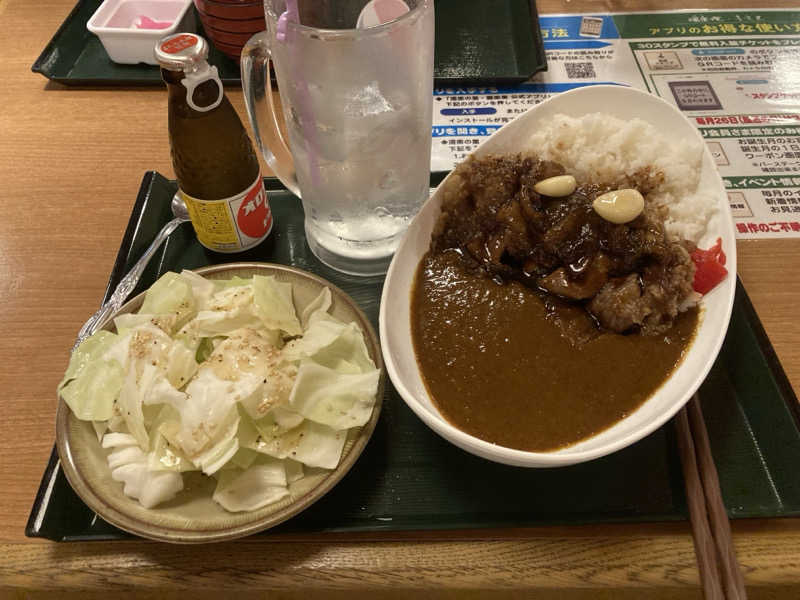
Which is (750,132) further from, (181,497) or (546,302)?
(181,497)

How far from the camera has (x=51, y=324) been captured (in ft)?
5.07

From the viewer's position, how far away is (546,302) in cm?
137

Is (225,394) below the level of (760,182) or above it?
above

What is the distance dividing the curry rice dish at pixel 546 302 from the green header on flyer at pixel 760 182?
1.96 ft

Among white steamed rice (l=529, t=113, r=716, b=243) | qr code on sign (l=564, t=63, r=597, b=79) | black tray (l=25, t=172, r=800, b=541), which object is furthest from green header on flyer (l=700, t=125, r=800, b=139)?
black tray (l=25, t=172, r=800, b=541)

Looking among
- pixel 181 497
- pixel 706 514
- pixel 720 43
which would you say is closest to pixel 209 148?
pixel 181 497

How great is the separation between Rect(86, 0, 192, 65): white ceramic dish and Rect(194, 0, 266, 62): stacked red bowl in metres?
0.16

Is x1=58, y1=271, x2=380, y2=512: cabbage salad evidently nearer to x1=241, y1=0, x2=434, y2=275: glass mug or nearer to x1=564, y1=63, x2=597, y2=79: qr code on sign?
x1=241, y1=0, x2=434, y2=275: glass mug

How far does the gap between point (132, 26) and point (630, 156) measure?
2.00m

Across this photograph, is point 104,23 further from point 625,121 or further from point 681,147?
point 681,147

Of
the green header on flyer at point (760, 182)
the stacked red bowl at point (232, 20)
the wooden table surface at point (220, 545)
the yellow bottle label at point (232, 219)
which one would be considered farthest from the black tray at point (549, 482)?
the stacked red bowl at point (232, 20)

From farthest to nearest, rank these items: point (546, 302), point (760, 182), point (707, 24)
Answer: point (707, 24)
point (760, 182)
point (546, 302)

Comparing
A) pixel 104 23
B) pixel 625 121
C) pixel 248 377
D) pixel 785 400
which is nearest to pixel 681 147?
pixel 625 121

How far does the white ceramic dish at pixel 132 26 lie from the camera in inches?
83.3
